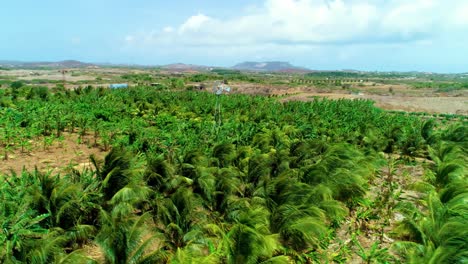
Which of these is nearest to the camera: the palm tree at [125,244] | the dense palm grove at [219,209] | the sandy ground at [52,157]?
the palm tree at [125,244]

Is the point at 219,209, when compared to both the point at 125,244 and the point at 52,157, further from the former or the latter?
the point at 52,157

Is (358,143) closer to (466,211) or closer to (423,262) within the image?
(466,211)

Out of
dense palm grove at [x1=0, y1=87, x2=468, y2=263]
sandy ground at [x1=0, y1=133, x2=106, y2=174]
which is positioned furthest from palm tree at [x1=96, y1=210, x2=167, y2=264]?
sandy ground at [x1=0, y1=133, x2=106, y2=174]

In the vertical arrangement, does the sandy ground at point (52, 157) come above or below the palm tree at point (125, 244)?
below

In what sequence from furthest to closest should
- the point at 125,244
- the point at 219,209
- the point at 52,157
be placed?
1. the point at 52,157
2. the point at 219,209
3. the point at 125,244

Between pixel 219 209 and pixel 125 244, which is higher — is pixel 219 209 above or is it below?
below

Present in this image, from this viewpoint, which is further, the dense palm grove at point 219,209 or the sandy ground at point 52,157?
the sandy ground at point 52,157

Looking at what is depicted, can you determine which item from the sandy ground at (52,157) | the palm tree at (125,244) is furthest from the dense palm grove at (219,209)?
the sandy ground at (52,157)

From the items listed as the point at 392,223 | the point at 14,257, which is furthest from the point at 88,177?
the point at 392,223

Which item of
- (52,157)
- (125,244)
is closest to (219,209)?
(125,244)

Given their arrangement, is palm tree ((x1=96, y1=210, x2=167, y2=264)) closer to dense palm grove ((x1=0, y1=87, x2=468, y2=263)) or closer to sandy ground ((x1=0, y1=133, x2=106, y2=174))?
dense palm grove ((x1=0, y1=87, x2=468, y2=263))

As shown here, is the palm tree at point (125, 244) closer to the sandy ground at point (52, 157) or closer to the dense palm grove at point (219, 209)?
the dense palm grove at point (219, 209)

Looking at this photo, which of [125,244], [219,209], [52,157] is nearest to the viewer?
[125,244]
